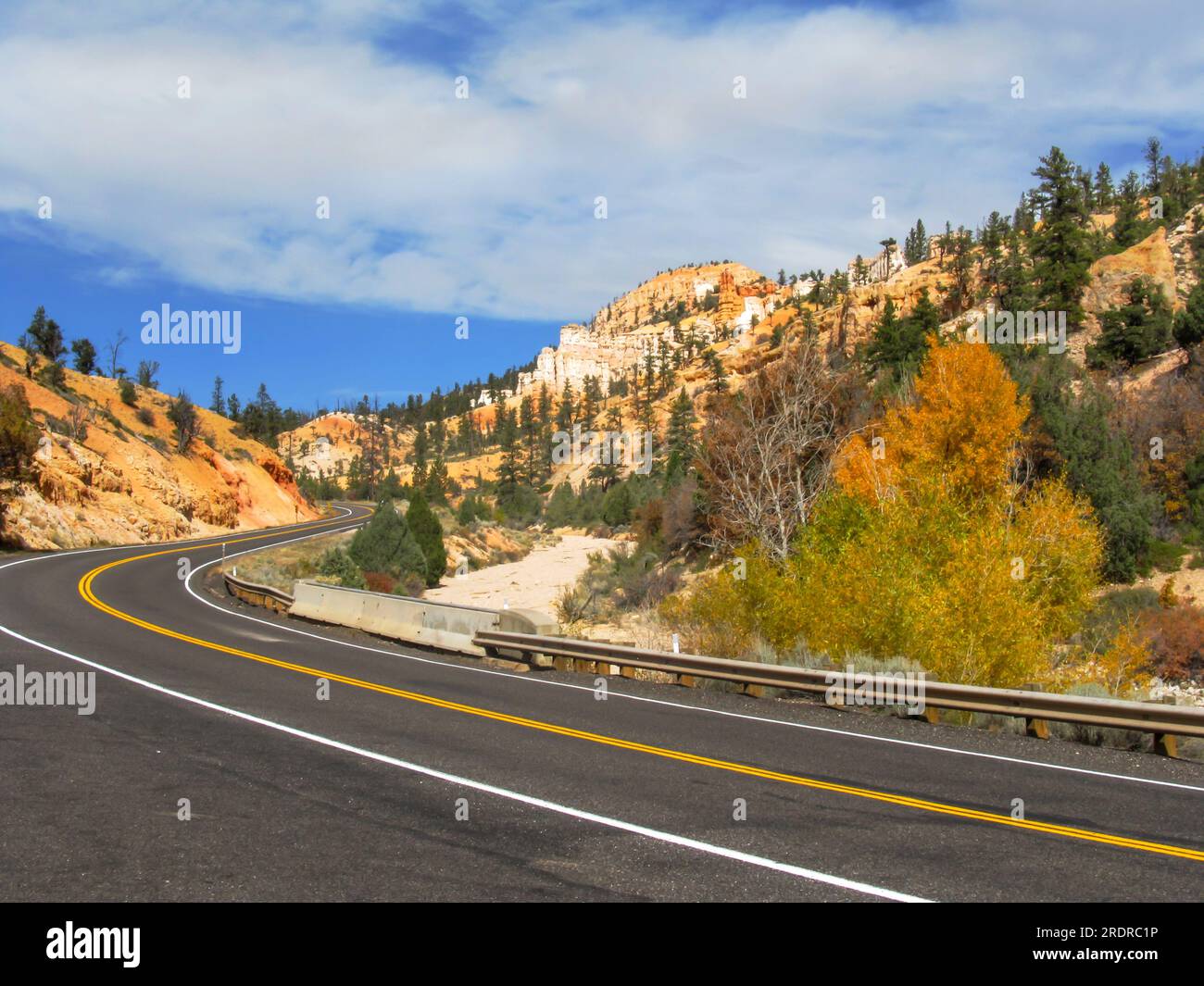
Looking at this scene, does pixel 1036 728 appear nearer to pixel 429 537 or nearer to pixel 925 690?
pixel 925 690

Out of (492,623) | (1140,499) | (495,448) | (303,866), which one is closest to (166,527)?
(492,623)

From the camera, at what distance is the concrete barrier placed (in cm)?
1695

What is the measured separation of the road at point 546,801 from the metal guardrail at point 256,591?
1003cm

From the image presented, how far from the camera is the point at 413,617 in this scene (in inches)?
734

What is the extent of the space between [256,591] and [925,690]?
19125 millimetres

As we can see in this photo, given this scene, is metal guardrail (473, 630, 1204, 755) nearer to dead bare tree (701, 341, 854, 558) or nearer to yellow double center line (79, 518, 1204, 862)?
yellow double center line (79, 518, 1204, 862)

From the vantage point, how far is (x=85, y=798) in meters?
6.83

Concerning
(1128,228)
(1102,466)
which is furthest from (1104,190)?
(1102,466)

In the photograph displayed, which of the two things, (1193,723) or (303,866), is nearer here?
(303,866)

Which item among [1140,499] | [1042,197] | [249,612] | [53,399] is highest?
[1042,197]

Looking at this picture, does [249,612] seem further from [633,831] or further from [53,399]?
[53,399]

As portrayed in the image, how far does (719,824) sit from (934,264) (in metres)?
104

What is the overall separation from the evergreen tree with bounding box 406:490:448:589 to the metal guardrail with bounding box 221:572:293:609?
2046 cm

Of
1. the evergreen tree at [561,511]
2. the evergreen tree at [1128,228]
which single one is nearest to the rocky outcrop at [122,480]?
the evergreen tree at [561,511]
